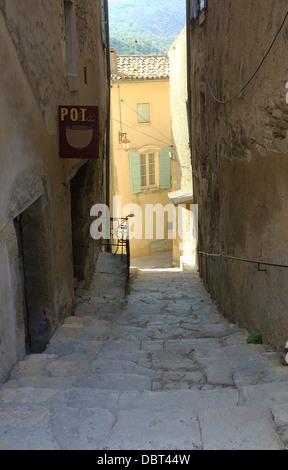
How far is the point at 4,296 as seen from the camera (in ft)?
12.6

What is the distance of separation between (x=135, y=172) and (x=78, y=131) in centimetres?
1587

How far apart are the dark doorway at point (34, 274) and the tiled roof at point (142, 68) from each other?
54.0ft

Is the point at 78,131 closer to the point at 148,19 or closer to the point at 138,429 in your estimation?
the point at 138,429

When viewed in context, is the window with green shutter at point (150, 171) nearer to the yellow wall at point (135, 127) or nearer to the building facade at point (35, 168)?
the yellow wall at point (135, 127)

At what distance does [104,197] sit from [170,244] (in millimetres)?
10991

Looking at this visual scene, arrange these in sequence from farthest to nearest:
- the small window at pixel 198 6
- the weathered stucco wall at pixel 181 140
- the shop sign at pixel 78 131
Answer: the weathered stucco wall at pixel 181 140 → the small window at pixel 198 6 → the shop sign at pixel 78 131

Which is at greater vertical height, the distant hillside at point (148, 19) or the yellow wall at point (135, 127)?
the distant hillside at point (148, 19)

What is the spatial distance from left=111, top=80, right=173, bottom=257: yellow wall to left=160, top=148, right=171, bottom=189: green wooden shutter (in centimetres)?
29

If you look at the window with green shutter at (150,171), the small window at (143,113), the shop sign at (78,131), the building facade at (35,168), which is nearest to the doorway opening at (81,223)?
the building facade at (35,168)

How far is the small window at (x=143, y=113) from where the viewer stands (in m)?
21.6

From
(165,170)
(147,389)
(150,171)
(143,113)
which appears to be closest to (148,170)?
(150,171)

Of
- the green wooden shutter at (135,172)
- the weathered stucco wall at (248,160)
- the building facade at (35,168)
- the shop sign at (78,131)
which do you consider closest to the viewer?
the building facade at (35,168)

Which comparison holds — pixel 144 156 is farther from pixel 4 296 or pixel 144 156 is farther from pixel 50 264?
pixel 4 296

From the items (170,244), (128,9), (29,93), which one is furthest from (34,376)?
(128,9)
